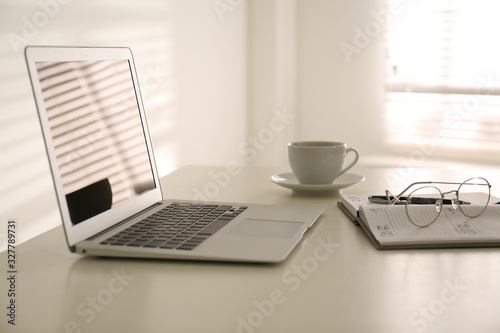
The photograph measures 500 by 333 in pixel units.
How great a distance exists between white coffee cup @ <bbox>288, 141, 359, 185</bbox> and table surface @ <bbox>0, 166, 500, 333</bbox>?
12.1 inches

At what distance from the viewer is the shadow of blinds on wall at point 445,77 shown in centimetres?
295

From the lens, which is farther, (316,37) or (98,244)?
(316,37)

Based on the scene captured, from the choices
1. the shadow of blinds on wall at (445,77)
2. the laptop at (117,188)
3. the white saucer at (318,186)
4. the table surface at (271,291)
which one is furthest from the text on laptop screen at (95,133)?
the shadow of blinds on wall at (445,77)

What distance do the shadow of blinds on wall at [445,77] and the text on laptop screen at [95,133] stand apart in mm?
2320

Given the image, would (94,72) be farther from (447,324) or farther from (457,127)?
(457,127)

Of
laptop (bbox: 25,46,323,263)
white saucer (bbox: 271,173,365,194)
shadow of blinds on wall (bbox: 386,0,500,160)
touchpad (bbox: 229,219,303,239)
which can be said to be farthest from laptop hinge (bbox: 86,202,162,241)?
shadow of blinds on wall (bbox: 386,0,500,160)

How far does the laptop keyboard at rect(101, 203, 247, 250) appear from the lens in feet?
2.81

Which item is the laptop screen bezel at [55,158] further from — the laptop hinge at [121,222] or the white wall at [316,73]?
the white wall at [316,73]

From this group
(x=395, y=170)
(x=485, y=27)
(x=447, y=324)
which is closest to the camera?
(x=447, y=324)

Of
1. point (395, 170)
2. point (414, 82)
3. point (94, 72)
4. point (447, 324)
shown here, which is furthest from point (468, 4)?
point (447, 324)

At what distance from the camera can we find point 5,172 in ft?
6.30

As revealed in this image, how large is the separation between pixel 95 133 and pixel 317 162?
1.66 feet

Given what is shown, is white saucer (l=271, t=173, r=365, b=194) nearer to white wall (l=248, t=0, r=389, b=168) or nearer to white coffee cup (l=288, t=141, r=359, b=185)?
white coffee cup (l=288, t=141, r=359, b=185)

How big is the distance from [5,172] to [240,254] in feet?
4.40
